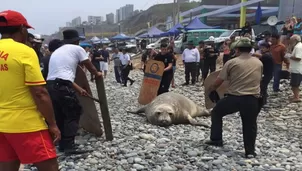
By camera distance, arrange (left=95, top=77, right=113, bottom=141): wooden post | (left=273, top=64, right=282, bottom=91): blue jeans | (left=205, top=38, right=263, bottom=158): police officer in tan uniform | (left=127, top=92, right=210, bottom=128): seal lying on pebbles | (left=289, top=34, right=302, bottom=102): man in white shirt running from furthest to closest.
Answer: (left=273, top=64, right=282, bottom=91): blue jeans → (left=289, top=34, right=302, bottom=102): man in white shirt → (left=127, top=92, right=210, bottom=128): seal lying on pebbles → (left=95, top=77, right=113, bottom=141): wooden post → (left=205, top=38, right=263, bottom=158): police officer in tan uniform

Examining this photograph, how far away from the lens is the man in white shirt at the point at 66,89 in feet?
16.3

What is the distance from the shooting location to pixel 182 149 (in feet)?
18.6

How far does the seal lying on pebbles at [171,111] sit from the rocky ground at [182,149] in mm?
207

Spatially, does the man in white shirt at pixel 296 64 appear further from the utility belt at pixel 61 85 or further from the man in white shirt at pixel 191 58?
the utility belt at pixel 61 85

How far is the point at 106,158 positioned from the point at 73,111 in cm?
85

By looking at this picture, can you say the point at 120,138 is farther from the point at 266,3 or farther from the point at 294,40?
the point at 266,3

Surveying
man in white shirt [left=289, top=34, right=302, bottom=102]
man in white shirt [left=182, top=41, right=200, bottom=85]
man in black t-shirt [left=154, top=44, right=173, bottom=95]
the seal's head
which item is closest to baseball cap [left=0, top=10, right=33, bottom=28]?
the seal's head

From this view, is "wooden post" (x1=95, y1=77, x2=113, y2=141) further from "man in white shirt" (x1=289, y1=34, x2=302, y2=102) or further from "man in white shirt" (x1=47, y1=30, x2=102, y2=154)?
"man in white shirt" (x1=289, y1=34, x2=302, y2=102)

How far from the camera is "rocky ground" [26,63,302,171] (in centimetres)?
495

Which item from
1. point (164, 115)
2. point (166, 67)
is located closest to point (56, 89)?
point (164, 115)

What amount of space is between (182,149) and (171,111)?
1.98m

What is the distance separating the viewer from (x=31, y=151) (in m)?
2.87

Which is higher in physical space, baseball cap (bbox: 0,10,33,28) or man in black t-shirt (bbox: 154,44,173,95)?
baseball cap (bbox: 0,10,33,28)

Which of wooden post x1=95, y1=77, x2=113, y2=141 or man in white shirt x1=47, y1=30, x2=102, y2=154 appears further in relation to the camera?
wooden post x1=95, y1=77, x2=113, y2=141
